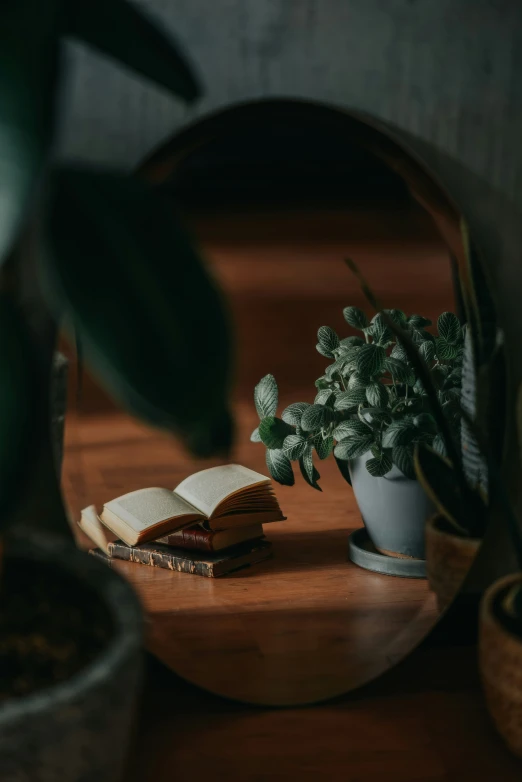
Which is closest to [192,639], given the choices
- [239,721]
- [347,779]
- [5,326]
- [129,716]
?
[239,721]

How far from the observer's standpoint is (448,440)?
0.90 meters

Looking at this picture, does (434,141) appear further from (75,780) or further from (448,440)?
(75,780)

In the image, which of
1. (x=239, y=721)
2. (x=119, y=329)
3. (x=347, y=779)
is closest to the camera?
(x=119, y=329)

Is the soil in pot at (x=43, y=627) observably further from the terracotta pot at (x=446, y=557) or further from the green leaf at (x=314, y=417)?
the terracotta pot at (x=446, y=557)

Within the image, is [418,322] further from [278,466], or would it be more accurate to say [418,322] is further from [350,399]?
[278,466]

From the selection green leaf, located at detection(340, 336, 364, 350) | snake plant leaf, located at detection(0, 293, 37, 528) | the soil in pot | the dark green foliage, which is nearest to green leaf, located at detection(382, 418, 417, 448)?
the dark green foliage

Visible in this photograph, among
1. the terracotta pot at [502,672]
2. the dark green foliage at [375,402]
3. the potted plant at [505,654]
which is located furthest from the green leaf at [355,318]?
the terracotta pot at [502,672]

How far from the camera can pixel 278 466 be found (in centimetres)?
96

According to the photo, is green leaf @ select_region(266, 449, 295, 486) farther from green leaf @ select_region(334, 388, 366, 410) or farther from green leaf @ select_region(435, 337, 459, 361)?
green leaf @ select_region(435, 337, 459, 361)

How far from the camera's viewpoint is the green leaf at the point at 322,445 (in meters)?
0.96

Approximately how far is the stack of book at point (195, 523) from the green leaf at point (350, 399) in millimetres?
125

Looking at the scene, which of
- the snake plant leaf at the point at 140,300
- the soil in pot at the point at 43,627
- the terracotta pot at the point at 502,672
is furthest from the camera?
the terracotta pot at the point at 502,672

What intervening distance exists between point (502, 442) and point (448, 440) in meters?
0.09

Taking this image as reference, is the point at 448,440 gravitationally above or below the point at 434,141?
below
